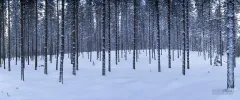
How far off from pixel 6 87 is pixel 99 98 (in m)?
7.41

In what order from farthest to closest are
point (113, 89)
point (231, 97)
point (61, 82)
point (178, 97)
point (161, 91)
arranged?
point (61, 82) < point (113, 89) < point (161, 91) < point (178, 97) < point (231, 97)

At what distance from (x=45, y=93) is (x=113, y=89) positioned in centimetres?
445

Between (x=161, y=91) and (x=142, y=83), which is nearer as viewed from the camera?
(x=161, y=91)

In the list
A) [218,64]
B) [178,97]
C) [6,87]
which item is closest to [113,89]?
[178,97]

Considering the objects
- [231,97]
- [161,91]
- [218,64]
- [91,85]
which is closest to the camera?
[231,97]

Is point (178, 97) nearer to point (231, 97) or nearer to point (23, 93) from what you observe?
point (231, 97)

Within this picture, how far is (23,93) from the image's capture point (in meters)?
17.5

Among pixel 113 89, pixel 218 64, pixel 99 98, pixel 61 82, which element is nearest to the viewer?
pixel 99 98

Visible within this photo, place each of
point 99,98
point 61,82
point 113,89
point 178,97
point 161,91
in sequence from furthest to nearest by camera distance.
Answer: point 61,82 < point 113,89 < point 161,91 < point 99,98 < point 178,97

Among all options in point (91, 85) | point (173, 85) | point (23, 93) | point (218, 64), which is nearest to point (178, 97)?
point (173, 85)

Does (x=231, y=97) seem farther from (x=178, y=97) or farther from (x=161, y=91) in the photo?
(x=161, y=91)

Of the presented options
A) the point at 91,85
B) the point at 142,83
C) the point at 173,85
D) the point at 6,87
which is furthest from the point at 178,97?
the point at 6,87

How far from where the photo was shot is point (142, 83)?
2067 centimetres

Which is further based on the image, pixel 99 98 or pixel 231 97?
pixel 99 98
